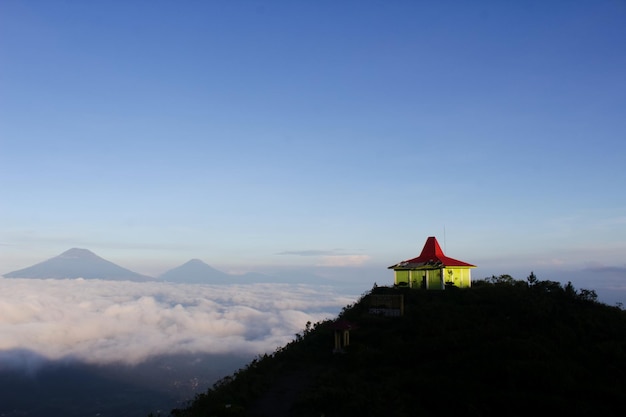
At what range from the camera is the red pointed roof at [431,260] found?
3822 centimetres

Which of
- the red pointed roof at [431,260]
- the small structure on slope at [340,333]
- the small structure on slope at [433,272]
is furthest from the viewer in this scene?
the red pointed roof at [431,260]

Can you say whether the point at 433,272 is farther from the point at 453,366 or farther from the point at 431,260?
the point at 453,366

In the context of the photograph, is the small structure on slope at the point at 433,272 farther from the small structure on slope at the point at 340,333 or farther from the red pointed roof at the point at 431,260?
the small structure on slope at the point at 340,333

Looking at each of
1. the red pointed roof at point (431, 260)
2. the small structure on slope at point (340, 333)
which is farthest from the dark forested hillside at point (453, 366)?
the red pointed roof at point (431, 260)

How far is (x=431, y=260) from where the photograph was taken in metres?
39.0

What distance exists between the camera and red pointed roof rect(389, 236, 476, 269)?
38.2 metres

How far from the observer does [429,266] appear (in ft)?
125

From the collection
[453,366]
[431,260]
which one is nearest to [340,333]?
[453,366]

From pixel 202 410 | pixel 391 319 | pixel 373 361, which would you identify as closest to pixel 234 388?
pixel 202 410

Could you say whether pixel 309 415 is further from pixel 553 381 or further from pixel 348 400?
pixel 553 381

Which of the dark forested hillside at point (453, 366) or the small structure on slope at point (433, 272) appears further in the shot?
the small structure on slope at point (433, 272)

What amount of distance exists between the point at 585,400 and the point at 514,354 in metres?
4.38

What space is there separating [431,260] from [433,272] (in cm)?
143

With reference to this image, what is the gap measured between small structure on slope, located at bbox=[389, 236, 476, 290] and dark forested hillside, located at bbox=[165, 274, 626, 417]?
6240 mm
